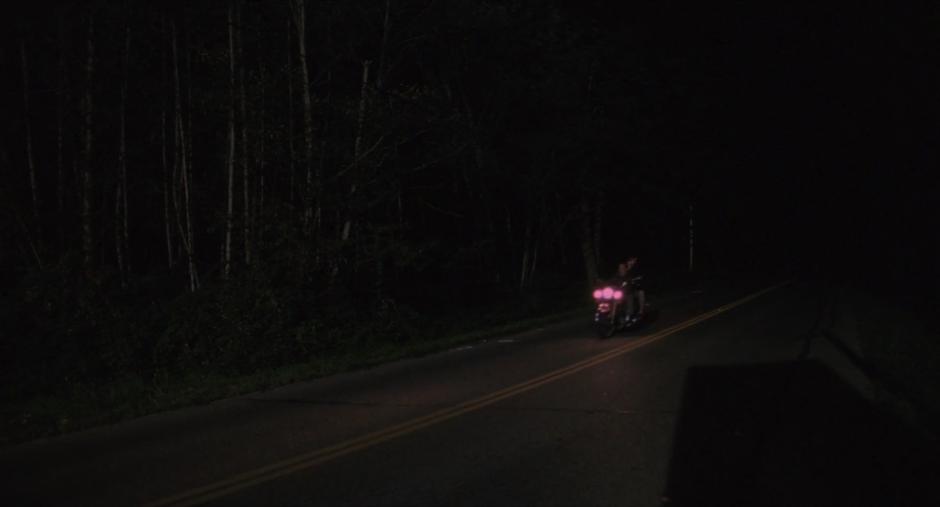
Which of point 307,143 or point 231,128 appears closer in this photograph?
point 307,143

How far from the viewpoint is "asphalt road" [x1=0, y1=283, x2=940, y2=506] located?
18.9ft

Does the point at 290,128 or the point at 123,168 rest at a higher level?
the point at 290,128

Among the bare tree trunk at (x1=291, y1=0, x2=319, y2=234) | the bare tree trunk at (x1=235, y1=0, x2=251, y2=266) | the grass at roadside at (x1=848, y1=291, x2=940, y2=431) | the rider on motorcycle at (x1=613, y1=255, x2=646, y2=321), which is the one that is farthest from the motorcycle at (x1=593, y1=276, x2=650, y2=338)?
the bare tree trunk at (x1=235, y1=0, x2=251, y2=266)

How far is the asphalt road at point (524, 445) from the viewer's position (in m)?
5.77

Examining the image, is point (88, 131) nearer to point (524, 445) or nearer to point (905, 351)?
point (524, 445)

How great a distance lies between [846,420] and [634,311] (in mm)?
8197

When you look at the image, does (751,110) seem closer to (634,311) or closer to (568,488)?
(634,311)

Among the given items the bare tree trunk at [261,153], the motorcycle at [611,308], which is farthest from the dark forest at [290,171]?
the motorcycle at [611,308]

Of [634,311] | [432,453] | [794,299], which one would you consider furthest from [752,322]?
[432,453]

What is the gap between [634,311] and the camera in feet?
52.2

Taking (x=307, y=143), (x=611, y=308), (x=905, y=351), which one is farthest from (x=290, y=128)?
(x=905, y=351)

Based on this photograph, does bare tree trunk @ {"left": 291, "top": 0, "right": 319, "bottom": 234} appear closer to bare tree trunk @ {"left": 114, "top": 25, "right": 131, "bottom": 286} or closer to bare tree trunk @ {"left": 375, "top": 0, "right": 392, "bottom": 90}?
bare tree trunk @ {"left": 375, "top": 0, "right": 392, "bottom": 90}

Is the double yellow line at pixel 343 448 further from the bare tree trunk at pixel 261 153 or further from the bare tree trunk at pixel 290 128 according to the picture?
the bare tree trunk at pixel 290 128

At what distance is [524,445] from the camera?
23.0 feet
